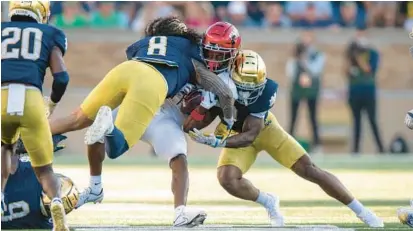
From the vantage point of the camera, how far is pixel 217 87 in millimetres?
7527

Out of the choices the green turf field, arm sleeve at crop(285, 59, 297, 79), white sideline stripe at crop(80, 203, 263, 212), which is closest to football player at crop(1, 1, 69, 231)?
the green turf field

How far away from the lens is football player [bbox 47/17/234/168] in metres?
7.10

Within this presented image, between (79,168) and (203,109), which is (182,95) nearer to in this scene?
(203,109)

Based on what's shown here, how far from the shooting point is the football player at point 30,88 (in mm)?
6723

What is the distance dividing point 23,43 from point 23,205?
1160mm

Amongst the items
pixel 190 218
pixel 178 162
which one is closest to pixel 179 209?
pixel 190 218

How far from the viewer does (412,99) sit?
1878 centimetres

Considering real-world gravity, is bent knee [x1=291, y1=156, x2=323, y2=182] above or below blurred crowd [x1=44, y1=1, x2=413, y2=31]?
above

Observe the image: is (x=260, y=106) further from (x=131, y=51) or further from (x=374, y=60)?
(x=374, y=60)

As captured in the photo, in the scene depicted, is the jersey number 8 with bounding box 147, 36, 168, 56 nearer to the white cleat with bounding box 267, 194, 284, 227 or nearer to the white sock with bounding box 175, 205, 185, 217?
the white sock with bounding box 175, 205, 185, 217

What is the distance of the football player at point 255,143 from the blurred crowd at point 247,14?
1005 centimetres

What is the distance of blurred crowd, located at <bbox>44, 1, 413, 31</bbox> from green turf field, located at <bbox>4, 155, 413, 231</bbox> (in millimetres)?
2813

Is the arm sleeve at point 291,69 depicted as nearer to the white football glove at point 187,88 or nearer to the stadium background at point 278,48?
the stadium background at point 278,48

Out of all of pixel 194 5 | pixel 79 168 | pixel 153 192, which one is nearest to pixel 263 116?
pixel 153 192
